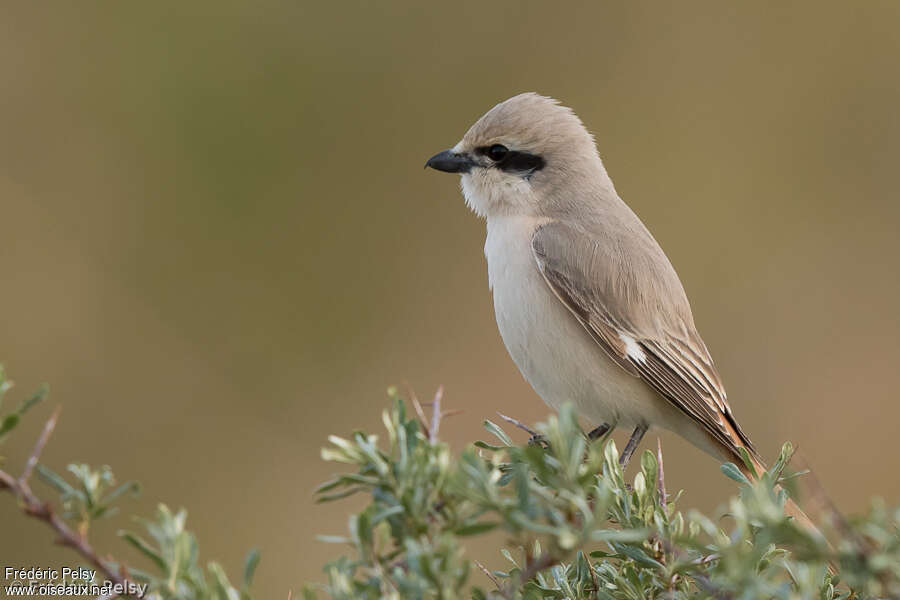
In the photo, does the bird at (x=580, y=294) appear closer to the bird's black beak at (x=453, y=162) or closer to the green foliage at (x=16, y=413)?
the bird's black beak at (x=453, y=162)

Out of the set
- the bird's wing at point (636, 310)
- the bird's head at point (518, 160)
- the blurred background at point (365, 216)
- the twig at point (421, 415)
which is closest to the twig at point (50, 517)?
the twig at point (421, 415)

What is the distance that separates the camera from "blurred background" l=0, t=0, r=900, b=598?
409 centimetres

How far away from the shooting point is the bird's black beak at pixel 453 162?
3023 millimetres

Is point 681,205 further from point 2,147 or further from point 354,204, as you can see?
point 2,147

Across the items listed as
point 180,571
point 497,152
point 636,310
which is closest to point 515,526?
point 180,571

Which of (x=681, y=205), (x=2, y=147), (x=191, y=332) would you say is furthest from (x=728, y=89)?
(x=2, y=147)

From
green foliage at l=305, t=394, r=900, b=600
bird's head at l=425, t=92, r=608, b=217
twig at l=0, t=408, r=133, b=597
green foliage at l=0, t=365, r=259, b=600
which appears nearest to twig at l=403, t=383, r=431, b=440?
green foliage at l=305, t=394, r=900, b=600

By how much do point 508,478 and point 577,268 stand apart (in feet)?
4.02

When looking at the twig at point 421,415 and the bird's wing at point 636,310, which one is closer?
the twig at point 421,415

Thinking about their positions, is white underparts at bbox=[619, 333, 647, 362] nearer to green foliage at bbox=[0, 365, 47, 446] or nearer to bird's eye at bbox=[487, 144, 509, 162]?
bird's eye at bbox=[487, 144, 509, 162]

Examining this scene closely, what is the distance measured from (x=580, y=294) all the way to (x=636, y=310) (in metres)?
0.18

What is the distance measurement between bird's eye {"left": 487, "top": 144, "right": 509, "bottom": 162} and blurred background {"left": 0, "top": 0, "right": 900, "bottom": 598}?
1.35 m

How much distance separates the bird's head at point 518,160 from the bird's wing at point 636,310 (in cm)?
17

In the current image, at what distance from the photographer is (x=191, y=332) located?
420cm
